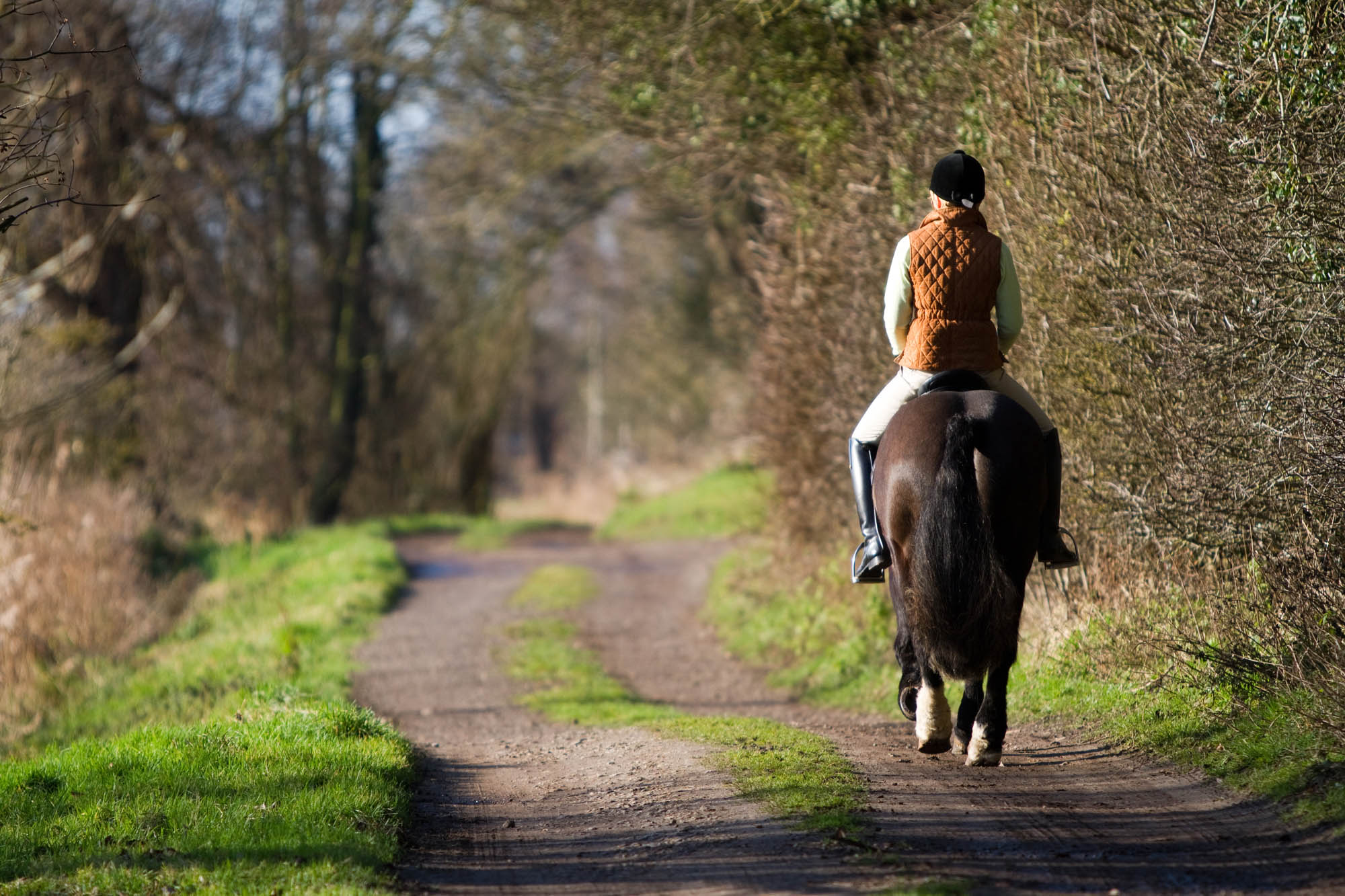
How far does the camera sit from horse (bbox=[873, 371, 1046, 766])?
545 centimetres

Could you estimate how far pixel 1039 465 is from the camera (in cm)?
563

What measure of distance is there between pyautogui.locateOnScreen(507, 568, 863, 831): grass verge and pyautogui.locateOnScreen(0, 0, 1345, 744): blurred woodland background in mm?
1949

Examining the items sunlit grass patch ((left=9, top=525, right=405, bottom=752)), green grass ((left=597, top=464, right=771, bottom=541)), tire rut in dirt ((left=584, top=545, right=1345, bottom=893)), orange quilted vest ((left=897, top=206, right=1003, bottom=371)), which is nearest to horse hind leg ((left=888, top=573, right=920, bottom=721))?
tire rut in dirt ((left=584, top=545, right=1345, bottom=893))

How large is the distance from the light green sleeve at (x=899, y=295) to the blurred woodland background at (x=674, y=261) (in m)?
1.23

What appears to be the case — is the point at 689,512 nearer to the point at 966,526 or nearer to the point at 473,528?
the point at 473,528

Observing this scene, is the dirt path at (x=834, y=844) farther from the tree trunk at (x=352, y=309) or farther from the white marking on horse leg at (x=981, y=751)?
the tree trunk at (x=352, y=309)

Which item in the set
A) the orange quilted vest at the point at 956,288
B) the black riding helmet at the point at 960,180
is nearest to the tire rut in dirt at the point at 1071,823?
the orange quilted vest at the point at 956,288

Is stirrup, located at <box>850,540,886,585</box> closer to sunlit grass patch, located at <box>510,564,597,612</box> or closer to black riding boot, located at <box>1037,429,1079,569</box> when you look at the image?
black riding boot, located at <box>1037,429,1079,569</box>

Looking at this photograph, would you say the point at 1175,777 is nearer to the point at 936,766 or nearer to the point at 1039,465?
the point at 936,766

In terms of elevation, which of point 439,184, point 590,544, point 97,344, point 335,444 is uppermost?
point 439,184

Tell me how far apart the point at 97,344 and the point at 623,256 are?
2074cm

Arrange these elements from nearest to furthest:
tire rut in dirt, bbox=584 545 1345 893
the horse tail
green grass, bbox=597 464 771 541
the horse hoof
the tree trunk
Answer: tire rut in dirt, bbox=584 545 1345 893 < the horse tail < the horse hoof < green grass, bbox=597 464 771 541 < the tree trunk

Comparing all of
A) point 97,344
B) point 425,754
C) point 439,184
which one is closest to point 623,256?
point 439,184

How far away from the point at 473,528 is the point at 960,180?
1814cm
